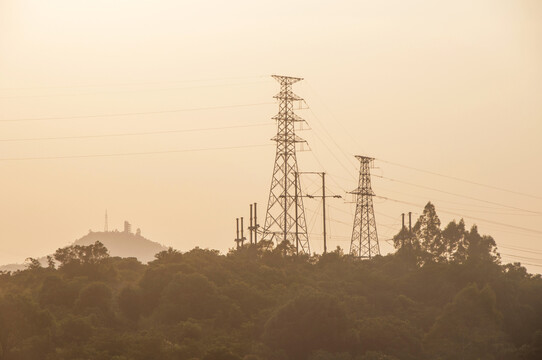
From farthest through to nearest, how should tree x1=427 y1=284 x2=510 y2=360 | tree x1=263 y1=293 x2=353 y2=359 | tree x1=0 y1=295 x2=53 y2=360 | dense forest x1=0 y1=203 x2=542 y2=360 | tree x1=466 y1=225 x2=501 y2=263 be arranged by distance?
tree x1=466 y1=225 x2=501 y2=263, tree x1=427 y1=284 x2=510 y2=360, tree x1=263 y1=293 x2=353 y2=359, dense forest x1=0 y1=203 x2=542 y2=360, tree x1=0 y1=295 x2=53 y2=360

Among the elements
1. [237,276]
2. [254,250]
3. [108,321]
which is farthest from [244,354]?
[254,250]

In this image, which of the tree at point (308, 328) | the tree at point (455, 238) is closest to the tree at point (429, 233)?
the tree at point (455, 238)

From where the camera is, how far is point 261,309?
99938 mm

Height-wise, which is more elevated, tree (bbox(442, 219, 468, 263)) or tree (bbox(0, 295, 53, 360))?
tree (bbox(442, 219, 468, 263))

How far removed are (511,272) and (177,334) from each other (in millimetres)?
54442

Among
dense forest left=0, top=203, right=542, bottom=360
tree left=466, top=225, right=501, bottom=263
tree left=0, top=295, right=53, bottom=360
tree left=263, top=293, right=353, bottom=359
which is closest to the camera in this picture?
tree left=0, top=295, right=53, bottom=360

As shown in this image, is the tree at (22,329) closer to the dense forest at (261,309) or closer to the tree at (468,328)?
the dense forest at (261,309)

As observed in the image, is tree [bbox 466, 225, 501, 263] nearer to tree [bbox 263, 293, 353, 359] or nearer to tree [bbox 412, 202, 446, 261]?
tree [bbox 412, 202, 446, 261]

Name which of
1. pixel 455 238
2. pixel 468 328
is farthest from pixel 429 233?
pixel 468 328

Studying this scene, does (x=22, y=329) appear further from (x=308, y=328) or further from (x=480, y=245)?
(x=480, y=245)

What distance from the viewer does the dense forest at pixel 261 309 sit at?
85.2 metres

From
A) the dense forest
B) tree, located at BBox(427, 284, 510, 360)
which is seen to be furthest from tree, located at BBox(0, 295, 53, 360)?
tree, located at BBox(427, 284, 510, 360)

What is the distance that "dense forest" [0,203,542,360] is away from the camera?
8519cm

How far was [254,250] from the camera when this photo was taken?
124m
